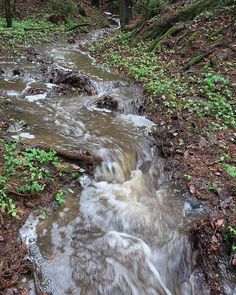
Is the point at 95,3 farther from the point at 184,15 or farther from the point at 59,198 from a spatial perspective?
the point at 59,198

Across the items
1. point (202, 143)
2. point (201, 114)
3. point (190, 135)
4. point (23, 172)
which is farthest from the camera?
point (201, 114)

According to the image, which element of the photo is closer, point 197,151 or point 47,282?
point 47,282

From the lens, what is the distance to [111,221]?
534 cm

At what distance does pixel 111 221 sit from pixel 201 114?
150 inches

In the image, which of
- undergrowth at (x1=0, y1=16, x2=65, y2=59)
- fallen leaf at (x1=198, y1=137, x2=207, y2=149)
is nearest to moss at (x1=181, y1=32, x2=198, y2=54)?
fallen leaf at (x1=198, y1=137, x2=207, y2=149)

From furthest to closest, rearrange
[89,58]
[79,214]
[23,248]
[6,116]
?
[89,58] → [6,116] → [79,214] → [23,248]

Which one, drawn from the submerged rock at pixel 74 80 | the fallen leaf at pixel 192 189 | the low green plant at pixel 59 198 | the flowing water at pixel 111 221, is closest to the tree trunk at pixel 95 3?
the submerged rock at pixel 74 80

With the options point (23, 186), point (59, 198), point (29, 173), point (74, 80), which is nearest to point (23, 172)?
point (29, 173)

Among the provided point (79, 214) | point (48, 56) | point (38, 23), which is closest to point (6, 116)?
point (79, 214)

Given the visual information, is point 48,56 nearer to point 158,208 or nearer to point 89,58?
point 89,58

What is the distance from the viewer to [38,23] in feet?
72.9

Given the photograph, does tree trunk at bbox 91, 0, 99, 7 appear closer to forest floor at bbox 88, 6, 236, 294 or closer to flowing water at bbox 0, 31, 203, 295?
forest floor at bbox 88, 6, 236, 294

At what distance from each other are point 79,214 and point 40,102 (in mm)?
5102

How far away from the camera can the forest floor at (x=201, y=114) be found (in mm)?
4977
